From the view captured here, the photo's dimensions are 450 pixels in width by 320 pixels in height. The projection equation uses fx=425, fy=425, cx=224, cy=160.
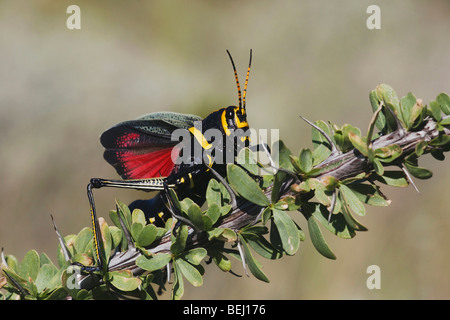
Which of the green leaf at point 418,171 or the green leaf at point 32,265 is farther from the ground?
the green leaf at point 418,171

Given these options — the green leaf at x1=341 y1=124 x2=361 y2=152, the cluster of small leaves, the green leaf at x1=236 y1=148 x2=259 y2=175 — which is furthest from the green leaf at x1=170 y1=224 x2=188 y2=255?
the green leaf at x1=341 y1=124 x2=361 y2=152

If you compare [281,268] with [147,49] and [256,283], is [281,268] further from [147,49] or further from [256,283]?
[147,49]

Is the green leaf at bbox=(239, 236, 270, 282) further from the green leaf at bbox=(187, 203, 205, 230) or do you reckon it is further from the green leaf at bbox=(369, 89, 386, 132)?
the green leaf at bbox=(369, 89, 386, 132)

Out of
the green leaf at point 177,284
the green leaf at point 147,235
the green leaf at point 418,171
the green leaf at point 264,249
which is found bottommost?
the green leaf at point 177,284

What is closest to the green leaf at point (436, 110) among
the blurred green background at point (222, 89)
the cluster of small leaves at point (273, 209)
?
the cluster of small leaves at point (273, 209)

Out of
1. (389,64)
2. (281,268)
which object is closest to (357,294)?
(281,268)

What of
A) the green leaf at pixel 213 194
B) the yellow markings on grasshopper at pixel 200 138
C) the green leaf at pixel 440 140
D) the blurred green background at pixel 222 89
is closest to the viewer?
the green leaf at pixel 440 140

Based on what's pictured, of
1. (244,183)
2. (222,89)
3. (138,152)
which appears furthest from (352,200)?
(222,89)

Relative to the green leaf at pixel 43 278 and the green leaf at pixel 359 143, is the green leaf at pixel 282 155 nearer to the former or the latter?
the green leaf at pixel 359 143

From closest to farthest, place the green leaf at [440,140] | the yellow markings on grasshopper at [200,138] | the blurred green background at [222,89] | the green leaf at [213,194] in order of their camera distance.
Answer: the green leaf at [440,140] → the green leaf at [213,194] → the yellow markings on grasshopper at [200,138] → the blurred green background at [222,89]

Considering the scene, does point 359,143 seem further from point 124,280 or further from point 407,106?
point 124,280
